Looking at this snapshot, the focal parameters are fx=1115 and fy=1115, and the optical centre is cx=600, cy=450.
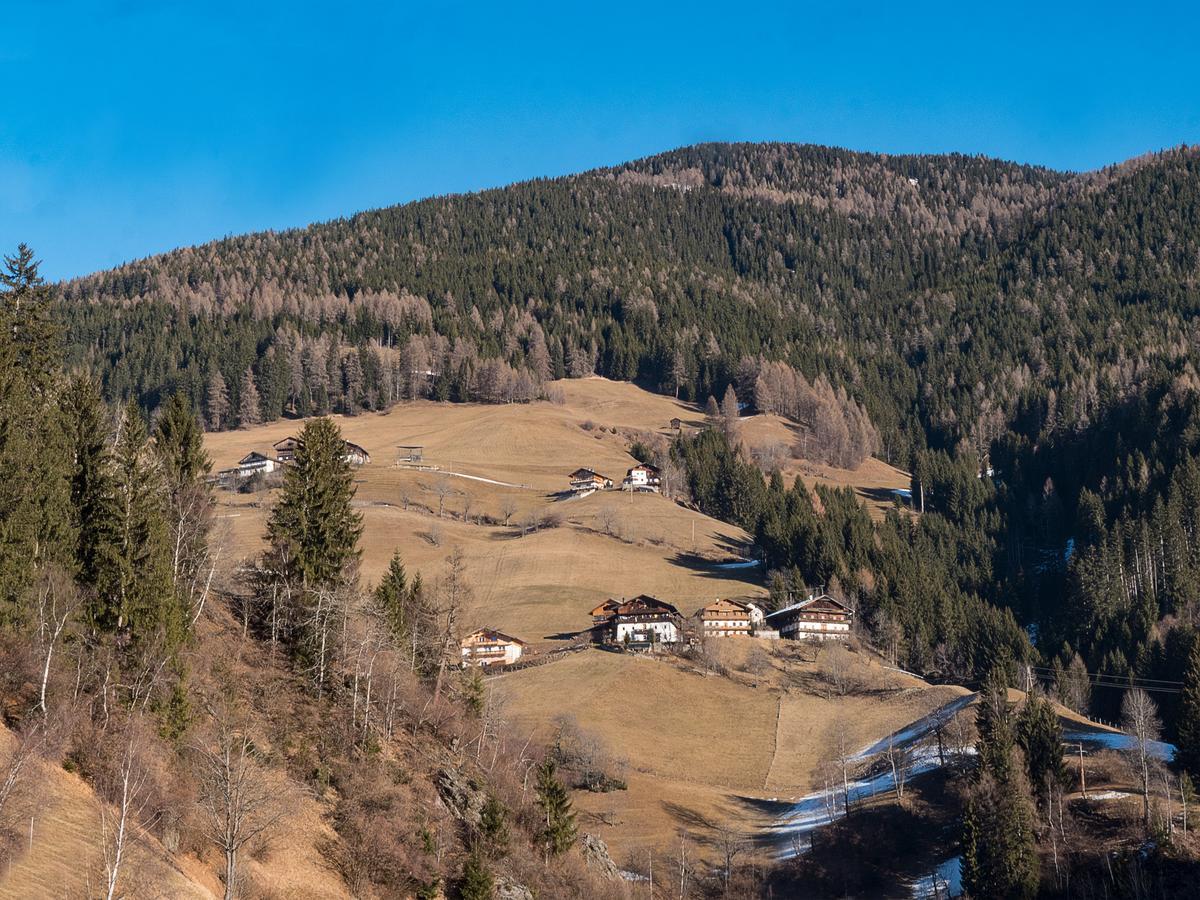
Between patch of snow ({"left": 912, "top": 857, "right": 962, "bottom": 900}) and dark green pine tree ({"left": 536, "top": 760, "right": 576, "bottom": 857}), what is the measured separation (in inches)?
999

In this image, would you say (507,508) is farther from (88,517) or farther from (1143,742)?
(88,517)

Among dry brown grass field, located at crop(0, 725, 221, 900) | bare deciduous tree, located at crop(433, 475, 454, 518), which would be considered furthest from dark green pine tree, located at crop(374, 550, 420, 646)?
bare deciduous tree, located at crop(433, 475, 454, 518)

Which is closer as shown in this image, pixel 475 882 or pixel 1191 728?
pixel 475 882

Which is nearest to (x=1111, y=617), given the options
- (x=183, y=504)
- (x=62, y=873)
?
(x=183, y=504)

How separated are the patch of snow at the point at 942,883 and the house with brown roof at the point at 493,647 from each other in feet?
162

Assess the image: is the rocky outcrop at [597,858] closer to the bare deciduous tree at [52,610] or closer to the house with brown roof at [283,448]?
the bare deciduous tree at [52,610]

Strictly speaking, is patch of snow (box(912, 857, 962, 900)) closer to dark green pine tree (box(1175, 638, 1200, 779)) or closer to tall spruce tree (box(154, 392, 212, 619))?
dark green pine tree (box(1175, 638, 1200, 779))

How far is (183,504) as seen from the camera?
50.3 meters

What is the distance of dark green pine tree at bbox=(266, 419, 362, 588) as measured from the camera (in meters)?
53.2

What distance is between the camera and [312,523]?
53.9m

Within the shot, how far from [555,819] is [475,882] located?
12.9 metres

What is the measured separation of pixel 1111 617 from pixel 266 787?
407ft

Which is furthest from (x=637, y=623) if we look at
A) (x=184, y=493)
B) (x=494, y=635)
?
(x=184, y=493)

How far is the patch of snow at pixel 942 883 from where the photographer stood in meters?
67.6
